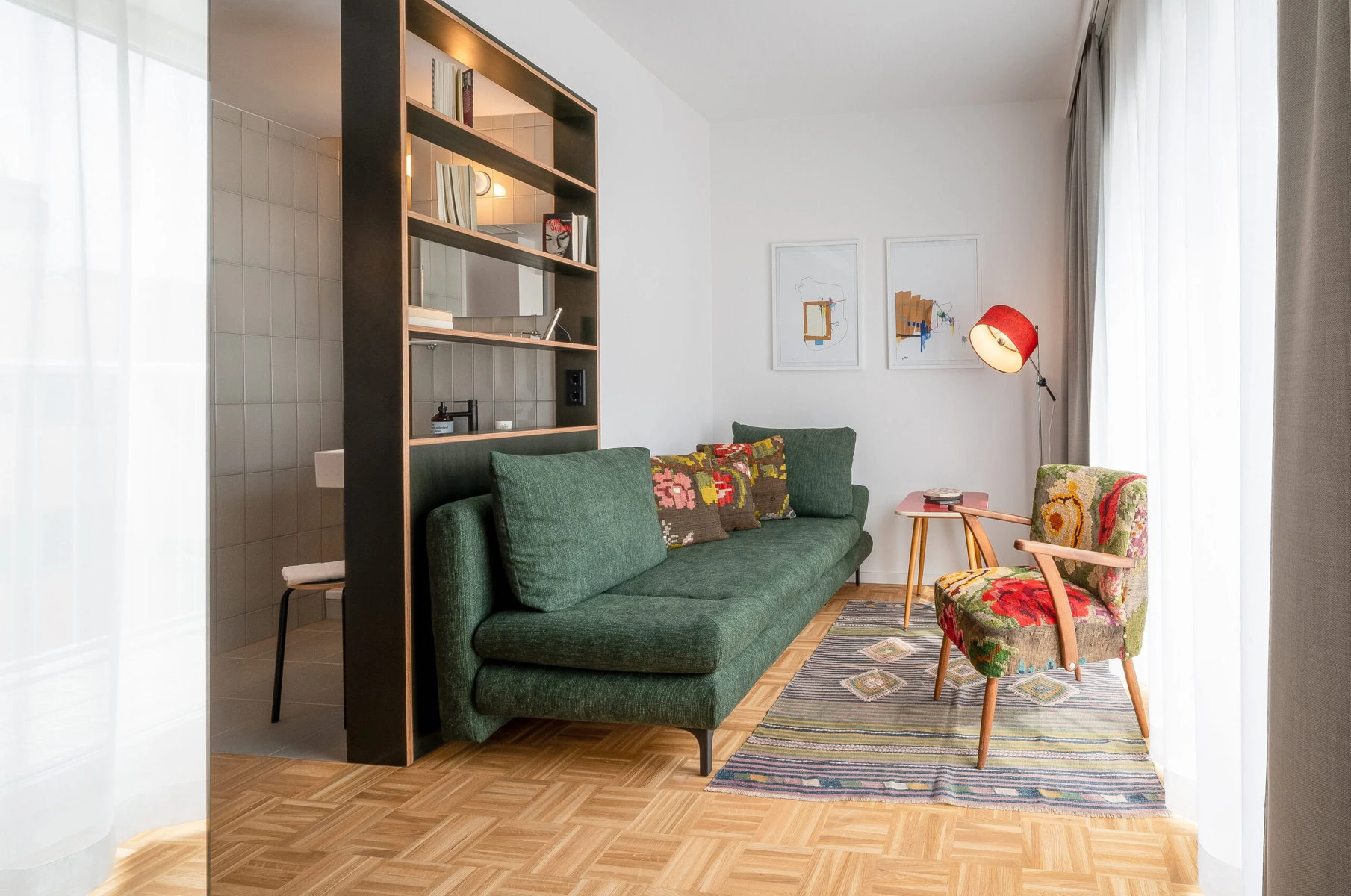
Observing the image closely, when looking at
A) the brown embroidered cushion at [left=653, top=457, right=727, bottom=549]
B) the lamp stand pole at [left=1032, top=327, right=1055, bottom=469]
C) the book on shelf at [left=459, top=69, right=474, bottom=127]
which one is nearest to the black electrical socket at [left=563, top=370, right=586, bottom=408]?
the brown embroidered cushion at [left=653, top=457, right=727, bottom=549]

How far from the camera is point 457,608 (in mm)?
2783

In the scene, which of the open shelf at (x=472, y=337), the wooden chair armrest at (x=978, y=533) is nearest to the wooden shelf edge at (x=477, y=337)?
the open shelf at (x=472, y=337)

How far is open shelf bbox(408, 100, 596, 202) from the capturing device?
2988mm

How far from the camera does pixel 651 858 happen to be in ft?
7.38

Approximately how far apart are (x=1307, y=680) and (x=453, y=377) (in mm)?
4023

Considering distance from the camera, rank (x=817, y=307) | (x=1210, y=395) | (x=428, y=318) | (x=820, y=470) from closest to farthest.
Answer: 1. (x=1210, y=395)
2. (x=428, y=318)
3. (x=820, y=470)
4. (x=817, y=307)

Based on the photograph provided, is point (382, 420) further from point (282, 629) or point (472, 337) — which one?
point (282, 629)

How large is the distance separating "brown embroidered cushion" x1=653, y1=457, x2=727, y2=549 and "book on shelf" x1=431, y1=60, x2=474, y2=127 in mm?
1707

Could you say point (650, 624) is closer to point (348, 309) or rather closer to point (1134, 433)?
point (348, 309)

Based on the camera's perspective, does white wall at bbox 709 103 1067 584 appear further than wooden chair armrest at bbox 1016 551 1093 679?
Yes

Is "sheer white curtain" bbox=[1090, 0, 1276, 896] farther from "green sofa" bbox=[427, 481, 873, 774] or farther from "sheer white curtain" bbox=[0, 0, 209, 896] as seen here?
"sheer white curtain" bbox=[0, 0, 209, 896]

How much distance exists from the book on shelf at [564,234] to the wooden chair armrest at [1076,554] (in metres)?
2.07

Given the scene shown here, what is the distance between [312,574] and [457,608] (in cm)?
88

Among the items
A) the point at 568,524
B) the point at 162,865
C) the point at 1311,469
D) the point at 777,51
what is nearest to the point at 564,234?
the point at 568,524
